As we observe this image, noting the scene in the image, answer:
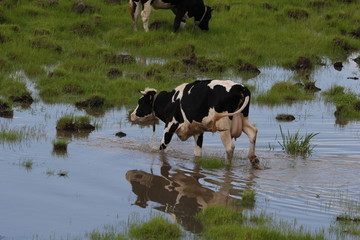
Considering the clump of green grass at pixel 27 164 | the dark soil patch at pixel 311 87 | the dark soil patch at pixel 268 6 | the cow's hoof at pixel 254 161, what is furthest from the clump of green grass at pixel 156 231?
the dark soil patch at pixel 268 6

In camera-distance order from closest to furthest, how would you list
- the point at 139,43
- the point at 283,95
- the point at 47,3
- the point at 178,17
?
the point at 283,95 < the point at 139,43 < the point at 178,17 < the point at 47,3

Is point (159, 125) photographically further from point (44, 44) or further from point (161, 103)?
point (44, 44)

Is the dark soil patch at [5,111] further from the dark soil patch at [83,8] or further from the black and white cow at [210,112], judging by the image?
the dark soil patch at [83,8]

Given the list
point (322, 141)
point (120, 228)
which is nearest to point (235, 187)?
point (120, 228)

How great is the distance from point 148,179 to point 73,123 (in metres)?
3.80

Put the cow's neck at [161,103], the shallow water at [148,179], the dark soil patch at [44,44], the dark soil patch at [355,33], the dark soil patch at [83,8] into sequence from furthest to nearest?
the dark soil patch at [355,33]
the dark soil patch at [83,8]
the dark soil patch at [44,44]
the cow's neck at [161,103]
the shallow water at [148,179]

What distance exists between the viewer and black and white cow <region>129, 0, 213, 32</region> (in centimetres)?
2427

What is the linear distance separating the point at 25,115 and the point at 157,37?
7897mm

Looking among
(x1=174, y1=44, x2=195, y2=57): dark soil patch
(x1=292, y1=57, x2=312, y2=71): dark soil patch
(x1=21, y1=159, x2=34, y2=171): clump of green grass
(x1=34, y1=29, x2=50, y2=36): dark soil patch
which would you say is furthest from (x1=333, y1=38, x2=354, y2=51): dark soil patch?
(x1=21, y1=159, x2=34, y2=171): clump of green grass

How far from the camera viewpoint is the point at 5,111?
54.7ft

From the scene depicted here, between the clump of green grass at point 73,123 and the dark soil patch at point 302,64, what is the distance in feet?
26.7

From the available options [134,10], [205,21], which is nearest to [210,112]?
[134,10]

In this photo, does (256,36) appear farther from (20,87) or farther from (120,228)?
(120,228)

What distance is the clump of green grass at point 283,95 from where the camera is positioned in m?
19.1
